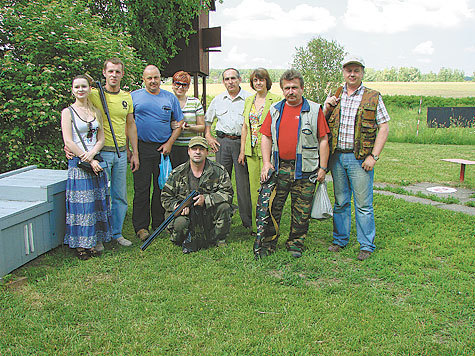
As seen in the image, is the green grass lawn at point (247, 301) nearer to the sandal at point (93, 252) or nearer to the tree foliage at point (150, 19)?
the sandal at point (93, 252)

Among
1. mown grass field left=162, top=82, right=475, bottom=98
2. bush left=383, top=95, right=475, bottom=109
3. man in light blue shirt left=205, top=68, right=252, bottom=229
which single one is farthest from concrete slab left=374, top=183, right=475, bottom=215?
mown grass field left=162, top=82, right=475, bottom=98

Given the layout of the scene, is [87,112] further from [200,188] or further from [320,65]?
[320,65]

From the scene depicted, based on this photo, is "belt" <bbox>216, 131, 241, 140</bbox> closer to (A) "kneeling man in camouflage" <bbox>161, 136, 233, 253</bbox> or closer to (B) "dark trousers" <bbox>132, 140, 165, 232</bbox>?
(A) "kneeling man in camouflage" <bbox>161, 136, 233, 253</bbox>

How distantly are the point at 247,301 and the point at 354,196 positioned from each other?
1.76 m

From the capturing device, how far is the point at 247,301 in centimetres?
353

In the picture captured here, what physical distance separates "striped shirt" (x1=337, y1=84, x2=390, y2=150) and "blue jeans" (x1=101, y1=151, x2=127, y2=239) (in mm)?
2394

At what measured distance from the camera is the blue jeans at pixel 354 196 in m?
4.42

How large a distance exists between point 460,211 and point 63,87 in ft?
20.4

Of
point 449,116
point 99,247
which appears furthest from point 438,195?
point 449,116

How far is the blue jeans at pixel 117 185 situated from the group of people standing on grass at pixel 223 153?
0.01 meters

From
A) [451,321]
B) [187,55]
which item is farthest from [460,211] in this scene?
[187,55]

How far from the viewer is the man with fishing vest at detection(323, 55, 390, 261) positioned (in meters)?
Result: 4.24

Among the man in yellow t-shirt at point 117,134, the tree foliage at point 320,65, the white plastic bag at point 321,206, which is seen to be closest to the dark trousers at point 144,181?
the man in yellow t-shirt at point 117,134

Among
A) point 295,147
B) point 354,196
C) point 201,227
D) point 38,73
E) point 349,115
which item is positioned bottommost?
point 201,227
